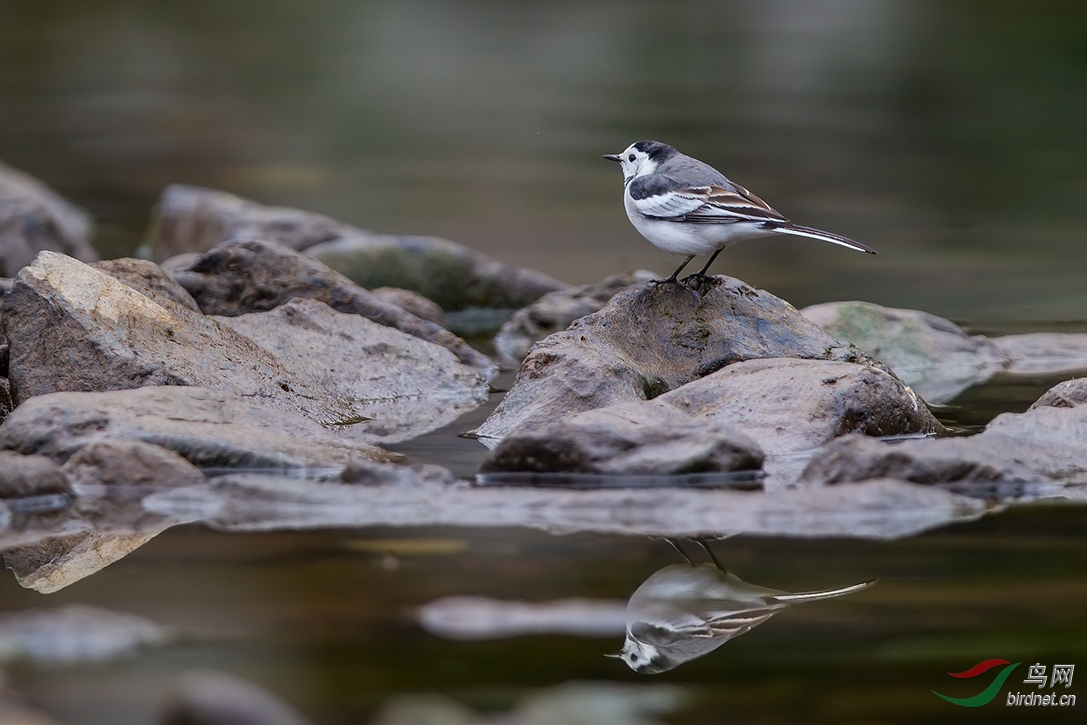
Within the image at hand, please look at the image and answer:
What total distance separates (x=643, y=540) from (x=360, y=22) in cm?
2444

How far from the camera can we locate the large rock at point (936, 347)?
8.86 metres

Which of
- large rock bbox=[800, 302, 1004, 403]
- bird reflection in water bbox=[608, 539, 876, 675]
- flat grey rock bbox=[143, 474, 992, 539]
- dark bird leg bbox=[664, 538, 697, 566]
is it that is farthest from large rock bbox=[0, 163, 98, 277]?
bird reflection in water bbox=[608, 539, 876, 675]

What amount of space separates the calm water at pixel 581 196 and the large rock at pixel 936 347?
0.56 m

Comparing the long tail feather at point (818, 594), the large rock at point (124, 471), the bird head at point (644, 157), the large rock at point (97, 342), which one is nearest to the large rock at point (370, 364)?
the large rock at point (97, 342)

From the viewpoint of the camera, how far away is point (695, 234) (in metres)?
6.83

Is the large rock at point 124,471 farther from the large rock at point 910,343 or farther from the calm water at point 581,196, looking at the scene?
the large rock at point 910,343

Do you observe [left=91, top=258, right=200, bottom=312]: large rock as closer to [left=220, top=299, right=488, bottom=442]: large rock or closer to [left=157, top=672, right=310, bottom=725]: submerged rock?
[left=220, top=299, right=488, bottom=442]: large rock

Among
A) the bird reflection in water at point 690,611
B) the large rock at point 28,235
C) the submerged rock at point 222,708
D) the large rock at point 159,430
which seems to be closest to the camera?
the submerged rock at point 222,708

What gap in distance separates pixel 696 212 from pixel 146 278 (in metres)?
2.96

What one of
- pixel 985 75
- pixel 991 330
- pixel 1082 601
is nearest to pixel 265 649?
pixel 1082 601

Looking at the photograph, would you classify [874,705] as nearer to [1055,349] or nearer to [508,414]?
[508,414]

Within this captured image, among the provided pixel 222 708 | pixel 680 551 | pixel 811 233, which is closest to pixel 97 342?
pixel 680 551

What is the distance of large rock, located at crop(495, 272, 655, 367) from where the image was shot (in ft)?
31.3

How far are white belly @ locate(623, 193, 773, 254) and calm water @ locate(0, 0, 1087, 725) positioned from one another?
1.54 meters
